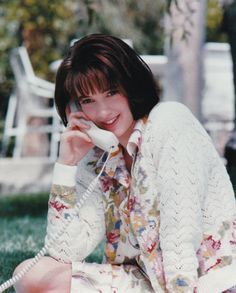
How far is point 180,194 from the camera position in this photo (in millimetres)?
2029

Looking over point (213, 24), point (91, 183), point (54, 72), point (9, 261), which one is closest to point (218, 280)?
point (91, 183)

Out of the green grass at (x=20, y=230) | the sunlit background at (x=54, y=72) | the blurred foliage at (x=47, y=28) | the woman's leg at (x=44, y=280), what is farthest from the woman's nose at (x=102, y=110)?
the blurred foliage at (x=47, y=28)

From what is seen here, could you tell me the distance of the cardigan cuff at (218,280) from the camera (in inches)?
81.4

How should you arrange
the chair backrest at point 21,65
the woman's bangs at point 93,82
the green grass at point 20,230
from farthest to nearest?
the chair backrest at point 21,65 → the green grass at point 20,230 → the woman's bangs at point 93,82

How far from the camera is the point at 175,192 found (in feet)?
6.69

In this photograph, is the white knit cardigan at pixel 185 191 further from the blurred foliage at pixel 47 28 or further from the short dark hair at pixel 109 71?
the blurred foliage at pixel 47 28

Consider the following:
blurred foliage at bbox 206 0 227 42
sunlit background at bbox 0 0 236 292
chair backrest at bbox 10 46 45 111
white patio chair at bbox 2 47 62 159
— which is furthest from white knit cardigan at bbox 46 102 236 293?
blurred foliage at bbox 206 0 227 42

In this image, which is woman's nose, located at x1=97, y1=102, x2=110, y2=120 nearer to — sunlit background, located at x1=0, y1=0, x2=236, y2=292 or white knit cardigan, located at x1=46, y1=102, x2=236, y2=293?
white knit cardigan, located at x1=46, y1=102, x2=236, y2=293

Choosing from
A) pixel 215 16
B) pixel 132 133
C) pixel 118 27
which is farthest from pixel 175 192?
pixel 215 16

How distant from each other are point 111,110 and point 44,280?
0.57m

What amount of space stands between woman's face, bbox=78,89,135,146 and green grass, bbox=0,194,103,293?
929mm

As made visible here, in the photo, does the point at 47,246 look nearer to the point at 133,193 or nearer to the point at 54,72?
the point at 133,193

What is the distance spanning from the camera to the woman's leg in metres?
2.27

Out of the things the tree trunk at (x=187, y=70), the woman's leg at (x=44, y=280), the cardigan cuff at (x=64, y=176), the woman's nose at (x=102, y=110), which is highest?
the woman's nose at (x=102, y=110)
